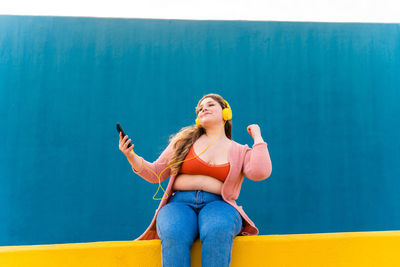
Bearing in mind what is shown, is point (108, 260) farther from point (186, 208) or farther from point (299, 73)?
point (299, 73)

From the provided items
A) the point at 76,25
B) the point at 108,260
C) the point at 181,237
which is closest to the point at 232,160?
the point at 181,237

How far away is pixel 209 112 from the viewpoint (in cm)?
162

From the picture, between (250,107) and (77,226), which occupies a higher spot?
(250,107)

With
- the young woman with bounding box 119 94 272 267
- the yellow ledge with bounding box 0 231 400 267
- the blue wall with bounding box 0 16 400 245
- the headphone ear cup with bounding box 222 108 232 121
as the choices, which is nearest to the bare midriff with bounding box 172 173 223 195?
the young woman with bounding box 119 94 272 267

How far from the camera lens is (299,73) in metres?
2.93

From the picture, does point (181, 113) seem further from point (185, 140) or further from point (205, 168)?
point (205, 168)

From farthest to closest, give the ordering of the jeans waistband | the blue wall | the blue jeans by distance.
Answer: the blue wall
the jeans waistband
the blue jeans

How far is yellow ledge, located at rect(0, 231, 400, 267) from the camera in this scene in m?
1.29

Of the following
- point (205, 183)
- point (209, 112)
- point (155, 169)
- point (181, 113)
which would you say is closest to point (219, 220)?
point (205, 183)

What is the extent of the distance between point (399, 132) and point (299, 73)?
1050mm

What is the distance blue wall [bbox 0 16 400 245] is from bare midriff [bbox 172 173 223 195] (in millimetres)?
1294

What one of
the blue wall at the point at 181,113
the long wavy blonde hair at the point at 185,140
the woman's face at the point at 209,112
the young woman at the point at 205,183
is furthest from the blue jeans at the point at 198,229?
the blue wall at the point at 181,113

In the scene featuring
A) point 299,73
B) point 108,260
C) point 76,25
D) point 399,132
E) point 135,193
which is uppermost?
point 76,25

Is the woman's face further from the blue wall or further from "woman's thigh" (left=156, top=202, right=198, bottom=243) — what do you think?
the blue wall
